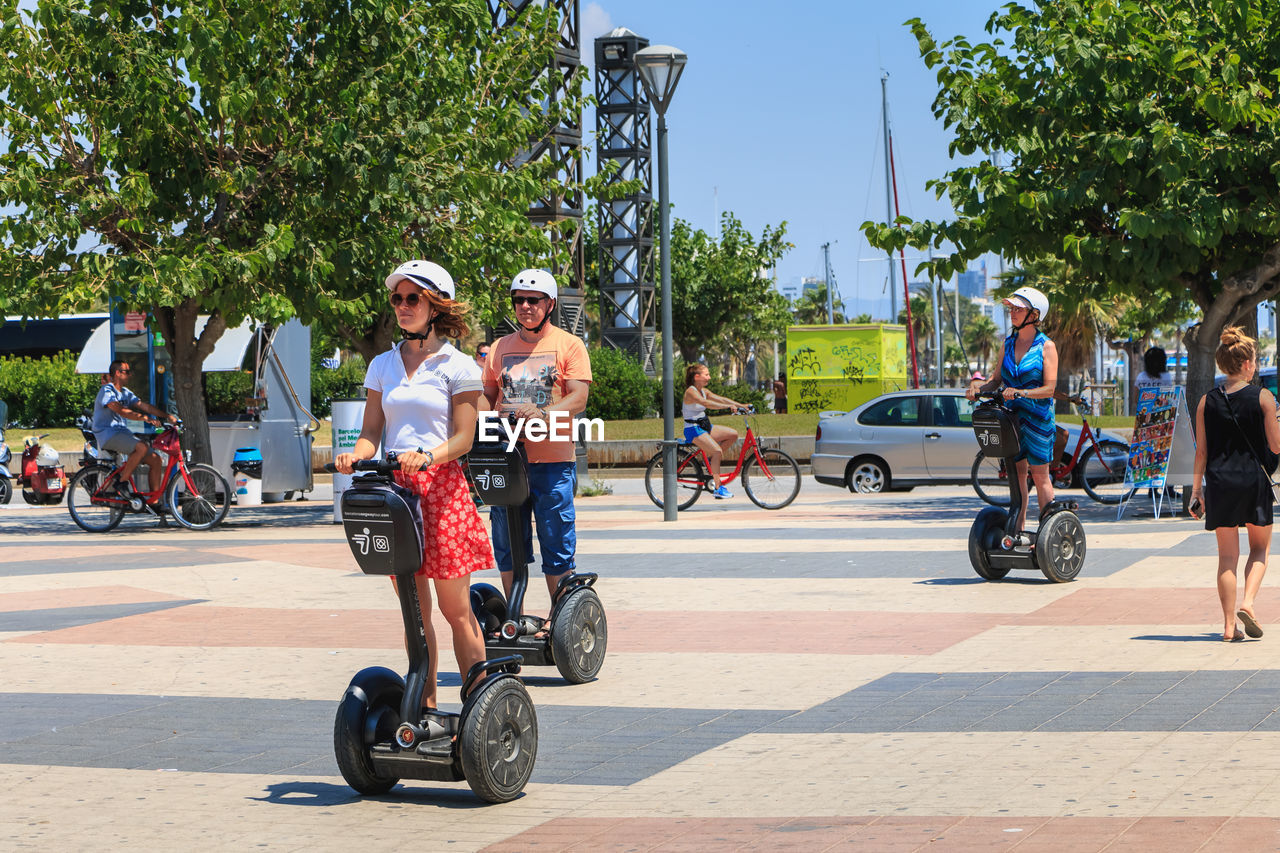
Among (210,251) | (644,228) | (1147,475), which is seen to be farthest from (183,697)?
(644,228)

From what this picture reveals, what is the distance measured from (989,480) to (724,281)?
35400 mm

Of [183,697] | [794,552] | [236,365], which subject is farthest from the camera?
[236,365]

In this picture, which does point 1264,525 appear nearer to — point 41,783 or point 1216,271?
→ point 41,783

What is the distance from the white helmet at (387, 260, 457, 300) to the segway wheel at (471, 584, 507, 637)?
7.56 ft

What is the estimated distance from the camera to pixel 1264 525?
8.07m

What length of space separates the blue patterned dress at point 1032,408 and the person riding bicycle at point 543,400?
414 centimetres

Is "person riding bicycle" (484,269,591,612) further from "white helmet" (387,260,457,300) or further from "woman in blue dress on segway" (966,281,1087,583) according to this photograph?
"woman in blue dress on segway" (966,281,1087,583)

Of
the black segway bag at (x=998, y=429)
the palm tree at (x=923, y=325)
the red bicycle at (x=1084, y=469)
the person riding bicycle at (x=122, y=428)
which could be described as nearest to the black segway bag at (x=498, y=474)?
the black segway bag at (x=998, y=429)

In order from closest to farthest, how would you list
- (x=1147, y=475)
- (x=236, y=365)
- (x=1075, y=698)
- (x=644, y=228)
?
(x=1075, y=698) → (x=1147, y=475) → (x=236, y=365) → (x=644, y=228)

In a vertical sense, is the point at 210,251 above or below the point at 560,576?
above

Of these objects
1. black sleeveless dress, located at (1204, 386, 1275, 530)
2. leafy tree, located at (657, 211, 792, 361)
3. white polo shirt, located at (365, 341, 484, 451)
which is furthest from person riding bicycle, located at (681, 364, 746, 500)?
leafy tree, located at (657, 211, 792, 361)

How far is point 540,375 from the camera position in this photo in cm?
735

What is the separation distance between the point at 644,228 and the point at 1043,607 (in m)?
37.3

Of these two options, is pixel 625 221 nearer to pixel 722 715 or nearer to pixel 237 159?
pixel 237 159
